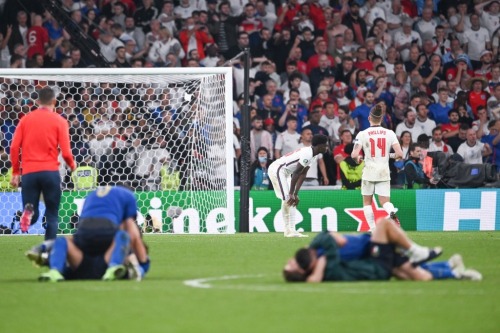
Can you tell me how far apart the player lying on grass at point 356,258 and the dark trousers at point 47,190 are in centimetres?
455

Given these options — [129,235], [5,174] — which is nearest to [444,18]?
[5,174]

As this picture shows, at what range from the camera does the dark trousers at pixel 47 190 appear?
1443cm

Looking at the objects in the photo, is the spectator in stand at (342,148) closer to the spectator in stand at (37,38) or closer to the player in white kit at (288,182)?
the player in white kit at (288,182)

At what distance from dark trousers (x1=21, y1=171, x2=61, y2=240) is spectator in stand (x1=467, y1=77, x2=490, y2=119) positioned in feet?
48.3

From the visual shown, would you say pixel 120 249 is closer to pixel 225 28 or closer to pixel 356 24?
pixel 225 28

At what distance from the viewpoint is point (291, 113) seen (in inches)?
1015

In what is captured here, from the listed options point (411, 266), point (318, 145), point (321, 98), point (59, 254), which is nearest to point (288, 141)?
point (321, 98)

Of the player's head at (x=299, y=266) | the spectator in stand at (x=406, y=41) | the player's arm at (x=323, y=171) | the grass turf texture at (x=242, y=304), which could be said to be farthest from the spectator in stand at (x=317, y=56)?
the player's head at (x=299, y=266)

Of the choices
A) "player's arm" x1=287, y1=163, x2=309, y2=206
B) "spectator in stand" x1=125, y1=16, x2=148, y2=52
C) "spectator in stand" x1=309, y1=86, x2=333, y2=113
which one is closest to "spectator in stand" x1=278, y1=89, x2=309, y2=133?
"spectator in stand" x1=309, y1=86, x2=333, y2=113

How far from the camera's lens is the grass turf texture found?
27.3ft

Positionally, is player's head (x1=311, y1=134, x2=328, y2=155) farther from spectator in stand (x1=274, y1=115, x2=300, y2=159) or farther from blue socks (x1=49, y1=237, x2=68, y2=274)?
blue socks (x1=49, y1=237, x2=68, y2=274)

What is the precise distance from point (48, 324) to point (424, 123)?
18.4m

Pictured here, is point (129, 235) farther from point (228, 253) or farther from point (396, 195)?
point (396, 195)

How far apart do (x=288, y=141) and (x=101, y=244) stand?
14.3 meters
